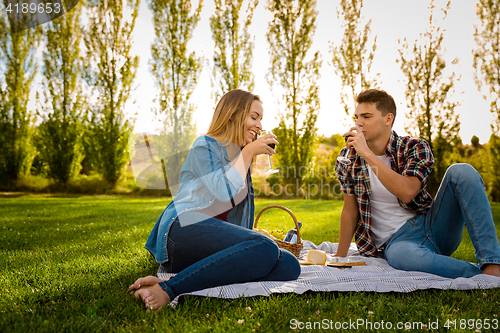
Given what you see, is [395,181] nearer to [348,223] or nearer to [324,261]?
[348,223]

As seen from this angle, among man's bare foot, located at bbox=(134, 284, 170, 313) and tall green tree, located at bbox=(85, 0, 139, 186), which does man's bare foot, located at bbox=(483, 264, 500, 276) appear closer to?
man's bare foot, located at bbox=(134, 284, 170, 313)

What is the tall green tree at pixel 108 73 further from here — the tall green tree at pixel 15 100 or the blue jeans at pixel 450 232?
the blue jeans at pixel 450 232

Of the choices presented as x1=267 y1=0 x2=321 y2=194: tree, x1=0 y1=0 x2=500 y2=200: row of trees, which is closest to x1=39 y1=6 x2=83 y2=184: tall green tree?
x1=0 y1=0 x2=500 y2=200: row of trees

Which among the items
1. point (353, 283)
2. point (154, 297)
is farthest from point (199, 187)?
point (353, 283)

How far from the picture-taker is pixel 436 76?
11844mm

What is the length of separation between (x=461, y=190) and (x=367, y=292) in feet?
3.86

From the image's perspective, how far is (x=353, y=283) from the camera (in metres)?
2.36

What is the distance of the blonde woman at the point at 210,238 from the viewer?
207 centimetres

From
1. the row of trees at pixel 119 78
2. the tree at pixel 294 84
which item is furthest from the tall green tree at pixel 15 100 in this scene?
the tree at pixel 294 84

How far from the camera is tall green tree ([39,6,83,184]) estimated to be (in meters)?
15.4

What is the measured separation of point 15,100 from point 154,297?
17.7 m

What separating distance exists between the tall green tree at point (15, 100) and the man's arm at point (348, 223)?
17.2 meters

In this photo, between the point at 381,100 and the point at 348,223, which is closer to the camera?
the point at 381,100

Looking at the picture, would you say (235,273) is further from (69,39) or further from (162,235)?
(69,39)
